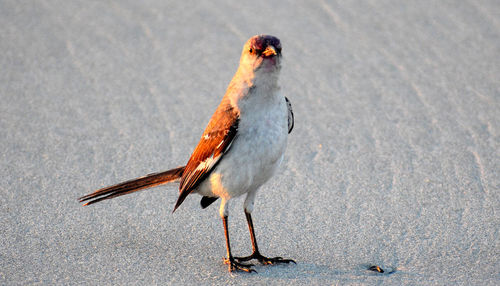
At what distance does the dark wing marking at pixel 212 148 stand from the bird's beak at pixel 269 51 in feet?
1.58

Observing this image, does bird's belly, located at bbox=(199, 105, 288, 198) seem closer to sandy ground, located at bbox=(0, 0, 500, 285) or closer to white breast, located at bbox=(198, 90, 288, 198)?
white breast, located at bbox=(198, 90, 288, 198)

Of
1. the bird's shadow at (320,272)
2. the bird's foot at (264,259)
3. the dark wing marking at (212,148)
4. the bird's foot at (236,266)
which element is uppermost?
the dark wing marking at (212,148)

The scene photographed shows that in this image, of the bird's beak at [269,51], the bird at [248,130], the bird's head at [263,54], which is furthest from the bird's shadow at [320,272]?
the bird's beak at [269,51]

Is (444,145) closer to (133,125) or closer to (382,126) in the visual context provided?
(382,126)

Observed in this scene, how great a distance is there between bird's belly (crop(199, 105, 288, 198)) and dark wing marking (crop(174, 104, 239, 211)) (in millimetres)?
53

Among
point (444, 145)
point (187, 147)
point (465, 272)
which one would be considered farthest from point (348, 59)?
point (465, 272)

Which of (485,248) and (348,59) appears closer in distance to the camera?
(485,248)

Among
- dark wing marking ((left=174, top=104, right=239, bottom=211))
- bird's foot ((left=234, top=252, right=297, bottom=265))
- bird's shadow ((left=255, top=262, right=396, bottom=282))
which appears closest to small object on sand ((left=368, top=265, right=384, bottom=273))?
bird's shadow ((left=255, top=262, right=396, bottom=282))

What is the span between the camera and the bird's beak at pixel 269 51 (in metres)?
4.04

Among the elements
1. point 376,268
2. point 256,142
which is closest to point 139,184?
point 256,142

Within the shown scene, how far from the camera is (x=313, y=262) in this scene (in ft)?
14.9

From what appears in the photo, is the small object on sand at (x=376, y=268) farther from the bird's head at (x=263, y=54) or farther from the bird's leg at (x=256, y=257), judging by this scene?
the bird's head at (x=263, y=54)

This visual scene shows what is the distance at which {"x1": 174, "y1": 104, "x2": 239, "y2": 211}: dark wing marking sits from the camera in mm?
4242

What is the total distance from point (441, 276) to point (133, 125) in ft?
11.9
